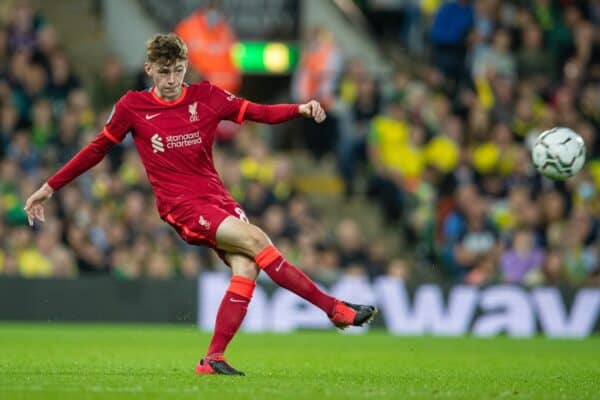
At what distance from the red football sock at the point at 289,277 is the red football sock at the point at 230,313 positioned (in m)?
0.19

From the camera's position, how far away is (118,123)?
9195mm

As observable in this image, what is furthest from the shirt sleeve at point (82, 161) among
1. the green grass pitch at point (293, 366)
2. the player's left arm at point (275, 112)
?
the green grass pitch at point (293, 366)

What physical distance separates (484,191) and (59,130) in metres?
6.04

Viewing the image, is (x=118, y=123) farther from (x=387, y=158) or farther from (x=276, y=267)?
(x=387, y=158)

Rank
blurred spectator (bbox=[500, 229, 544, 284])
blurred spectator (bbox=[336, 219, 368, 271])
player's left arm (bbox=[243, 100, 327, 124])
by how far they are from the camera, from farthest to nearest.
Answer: blurred spectator (bbox=[336, 219, 368, 271]) → blurred spectator (bbox=[500, 229, 544, 284]) → player's left arm (bbox=[243, 100, 327, 124])

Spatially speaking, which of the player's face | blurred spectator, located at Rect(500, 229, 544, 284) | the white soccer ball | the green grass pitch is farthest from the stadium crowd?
the player's face

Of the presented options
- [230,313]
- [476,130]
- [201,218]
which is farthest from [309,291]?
[476,130]

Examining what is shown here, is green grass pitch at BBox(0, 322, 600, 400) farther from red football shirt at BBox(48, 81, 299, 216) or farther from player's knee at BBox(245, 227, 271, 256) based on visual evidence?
red football shirt at BBox(48, 81, 299, 216)

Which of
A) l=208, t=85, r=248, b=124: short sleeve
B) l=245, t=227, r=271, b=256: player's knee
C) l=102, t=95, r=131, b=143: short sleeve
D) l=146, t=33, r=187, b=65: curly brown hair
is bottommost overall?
l=245, t=227, r=271, b=256: player's knee

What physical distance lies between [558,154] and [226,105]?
142 inches

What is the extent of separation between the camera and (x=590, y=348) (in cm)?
1432

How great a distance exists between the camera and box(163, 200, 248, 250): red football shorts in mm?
8977

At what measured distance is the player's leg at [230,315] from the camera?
29.5ft

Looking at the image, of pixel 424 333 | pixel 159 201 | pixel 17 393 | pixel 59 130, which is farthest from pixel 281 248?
pixel 17 393
